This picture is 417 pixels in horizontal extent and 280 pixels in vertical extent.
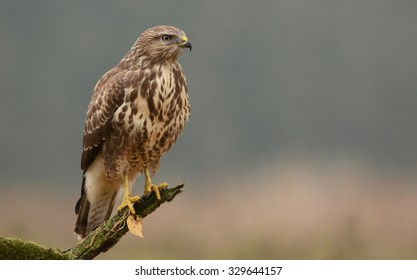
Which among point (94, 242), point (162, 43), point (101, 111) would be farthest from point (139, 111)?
point (94, 242)

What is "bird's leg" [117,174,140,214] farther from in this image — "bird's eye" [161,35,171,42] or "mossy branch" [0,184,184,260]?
"bird's eye" [161,35,171,42]

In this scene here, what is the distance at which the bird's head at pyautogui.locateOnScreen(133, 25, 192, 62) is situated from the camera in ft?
14.6

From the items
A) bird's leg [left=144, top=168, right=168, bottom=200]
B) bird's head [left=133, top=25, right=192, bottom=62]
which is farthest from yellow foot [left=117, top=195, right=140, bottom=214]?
bird's head [left=133, top=25, right=192, bottom=62]

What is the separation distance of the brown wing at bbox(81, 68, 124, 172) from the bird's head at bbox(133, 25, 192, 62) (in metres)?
0.23

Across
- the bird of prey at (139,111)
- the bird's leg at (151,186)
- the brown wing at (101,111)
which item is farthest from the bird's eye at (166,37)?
the bird's leg at (151,186)

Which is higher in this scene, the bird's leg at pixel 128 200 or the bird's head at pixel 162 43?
the bird's head at pixel 162 43

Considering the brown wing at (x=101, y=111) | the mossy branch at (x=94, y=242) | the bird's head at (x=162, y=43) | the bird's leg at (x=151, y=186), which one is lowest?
the mossy branch at (x=94, y=242)

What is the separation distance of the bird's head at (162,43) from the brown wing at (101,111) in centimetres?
23

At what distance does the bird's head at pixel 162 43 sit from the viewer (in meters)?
4.46

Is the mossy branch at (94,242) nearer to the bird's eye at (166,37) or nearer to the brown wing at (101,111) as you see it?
the brown wing at (101,111)

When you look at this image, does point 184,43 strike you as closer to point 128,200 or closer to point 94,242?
point 128,200

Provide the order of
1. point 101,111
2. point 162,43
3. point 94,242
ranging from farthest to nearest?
point 101,111
point 162,43
point 94,242

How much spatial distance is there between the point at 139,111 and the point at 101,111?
0.99 ft

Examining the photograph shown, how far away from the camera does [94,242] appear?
14.4ft
